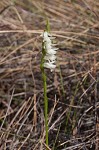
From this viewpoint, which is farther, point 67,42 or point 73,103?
point 67,42

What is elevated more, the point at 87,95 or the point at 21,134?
the point at 87,95

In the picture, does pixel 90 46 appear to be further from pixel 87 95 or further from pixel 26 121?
pixel 26 121

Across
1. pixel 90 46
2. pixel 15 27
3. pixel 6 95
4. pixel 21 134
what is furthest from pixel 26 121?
pixel 15 27

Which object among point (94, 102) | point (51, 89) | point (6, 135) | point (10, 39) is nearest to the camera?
point (6, 135)

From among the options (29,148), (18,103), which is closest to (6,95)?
(18,103)

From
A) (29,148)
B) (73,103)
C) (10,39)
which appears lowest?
(29,148)

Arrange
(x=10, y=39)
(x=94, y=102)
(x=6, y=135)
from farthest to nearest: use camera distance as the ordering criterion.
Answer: (x=10, y=39)
(x=94, y=102)
(x=6, y=135)
